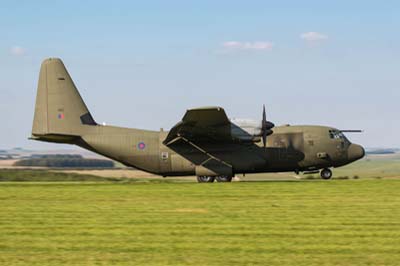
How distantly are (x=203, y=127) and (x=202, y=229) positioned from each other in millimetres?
20269

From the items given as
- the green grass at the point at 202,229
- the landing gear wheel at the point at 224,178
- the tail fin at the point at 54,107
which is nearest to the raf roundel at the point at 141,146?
the tail fin at the point at 54,107

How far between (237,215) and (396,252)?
6.76m

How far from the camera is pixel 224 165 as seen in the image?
125 feet

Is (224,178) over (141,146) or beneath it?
beneath

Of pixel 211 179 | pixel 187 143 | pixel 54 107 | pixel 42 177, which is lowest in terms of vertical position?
pixel 42 177

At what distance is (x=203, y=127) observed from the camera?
36.8m

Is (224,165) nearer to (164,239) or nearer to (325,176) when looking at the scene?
(325,176)

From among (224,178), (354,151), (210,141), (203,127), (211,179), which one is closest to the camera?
(203,127)

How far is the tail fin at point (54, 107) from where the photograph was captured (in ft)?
128

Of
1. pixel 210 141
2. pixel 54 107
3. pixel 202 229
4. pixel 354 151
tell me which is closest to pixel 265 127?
pixel 210 141

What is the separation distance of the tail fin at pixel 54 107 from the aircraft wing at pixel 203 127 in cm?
557

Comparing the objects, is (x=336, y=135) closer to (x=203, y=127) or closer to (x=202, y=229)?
(x=203, y=127)

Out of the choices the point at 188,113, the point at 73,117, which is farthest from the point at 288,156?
the point at 73,117

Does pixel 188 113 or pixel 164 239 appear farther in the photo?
pixel 188 113
